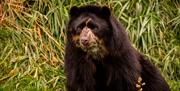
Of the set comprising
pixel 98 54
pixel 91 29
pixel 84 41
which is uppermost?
pixel 91 29

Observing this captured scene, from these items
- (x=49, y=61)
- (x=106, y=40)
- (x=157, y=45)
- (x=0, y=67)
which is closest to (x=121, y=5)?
(x=157, y=45)

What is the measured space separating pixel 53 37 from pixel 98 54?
2.56 metres

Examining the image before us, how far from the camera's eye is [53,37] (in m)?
8.95

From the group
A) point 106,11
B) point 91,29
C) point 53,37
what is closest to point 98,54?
point 91,29

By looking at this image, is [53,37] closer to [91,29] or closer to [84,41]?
[91,29]

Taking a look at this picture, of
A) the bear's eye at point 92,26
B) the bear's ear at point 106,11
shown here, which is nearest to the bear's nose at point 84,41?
the bear's eye at point 92,26

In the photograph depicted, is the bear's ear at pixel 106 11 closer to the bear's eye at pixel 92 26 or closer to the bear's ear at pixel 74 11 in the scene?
the bear's eye at pixel 92 26

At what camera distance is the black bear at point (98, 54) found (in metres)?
6.39

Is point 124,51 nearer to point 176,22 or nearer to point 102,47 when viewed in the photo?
point 102,47

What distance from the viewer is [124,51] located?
21.1 feet

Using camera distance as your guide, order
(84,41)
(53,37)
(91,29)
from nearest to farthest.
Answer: (84,41) < (91,29) < (53,37)

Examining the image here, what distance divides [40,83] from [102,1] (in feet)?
6.06

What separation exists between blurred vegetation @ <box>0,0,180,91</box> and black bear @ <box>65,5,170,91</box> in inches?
64.7

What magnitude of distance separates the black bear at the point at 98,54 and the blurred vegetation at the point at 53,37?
1643 mm
